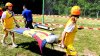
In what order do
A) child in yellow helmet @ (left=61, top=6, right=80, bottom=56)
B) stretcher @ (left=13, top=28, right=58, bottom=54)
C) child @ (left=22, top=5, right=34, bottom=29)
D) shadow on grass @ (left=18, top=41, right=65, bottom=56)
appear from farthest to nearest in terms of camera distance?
child @ (left=22, top=5, right=34, bottom=29)
shadow on grass @ (left=18, top=41, right=65, bottom=56)
stretcher @ (left=13, top=28, right=58, bottom=54)
child in yellow helmet @ (left=61, top=6, right=80, bottom=56)

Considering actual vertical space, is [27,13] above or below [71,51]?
above

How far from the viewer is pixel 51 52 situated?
41.5ft

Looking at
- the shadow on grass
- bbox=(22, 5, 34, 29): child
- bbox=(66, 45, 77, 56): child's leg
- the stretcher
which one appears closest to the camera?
bbox=(66, 45, 77, 56): child's leg

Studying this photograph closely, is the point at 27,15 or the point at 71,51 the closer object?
the point at 71,51

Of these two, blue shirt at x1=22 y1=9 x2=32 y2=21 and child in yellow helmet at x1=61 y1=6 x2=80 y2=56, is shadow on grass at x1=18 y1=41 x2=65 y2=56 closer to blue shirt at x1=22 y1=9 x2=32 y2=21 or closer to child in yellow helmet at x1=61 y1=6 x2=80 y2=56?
blue shirt at x1=22 y1=9 x2=32 y2=21

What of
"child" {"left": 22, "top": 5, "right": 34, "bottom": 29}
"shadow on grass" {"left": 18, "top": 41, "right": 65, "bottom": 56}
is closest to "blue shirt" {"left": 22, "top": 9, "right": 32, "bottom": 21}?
"child" {"left": 22, "top": 5, "right": 34, "bottom": 29}

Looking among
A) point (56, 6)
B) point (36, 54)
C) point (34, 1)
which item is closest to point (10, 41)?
point (36, 54)

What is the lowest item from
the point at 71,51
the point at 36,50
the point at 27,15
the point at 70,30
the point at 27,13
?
the point at 36,50

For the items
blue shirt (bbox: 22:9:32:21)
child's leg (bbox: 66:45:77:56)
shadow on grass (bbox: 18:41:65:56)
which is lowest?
shadow on grass (bbox: 18:41:65:56)

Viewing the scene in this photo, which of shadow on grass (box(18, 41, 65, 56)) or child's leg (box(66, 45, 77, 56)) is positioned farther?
A: shadow on grass (box(18, 41, 65, 56))

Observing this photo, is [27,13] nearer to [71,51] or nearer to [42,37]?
[42,37]

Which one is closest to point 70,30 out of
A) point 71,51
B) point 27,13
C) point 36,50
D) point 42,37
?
point 71,51

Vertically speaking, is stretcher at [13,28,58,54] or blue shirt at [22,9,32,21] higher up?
blue shirt at [22,9,32,21]

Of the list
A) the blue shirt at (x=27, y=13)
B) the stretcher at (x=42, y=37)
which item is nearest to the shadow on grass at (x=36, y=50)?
the stretcher at (x=42, y=37)
